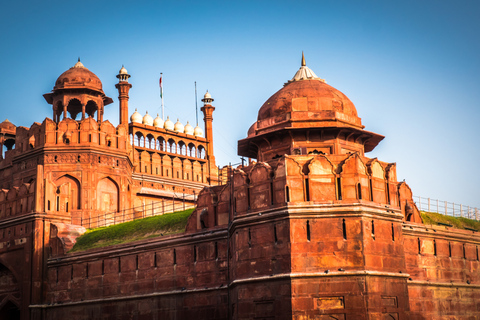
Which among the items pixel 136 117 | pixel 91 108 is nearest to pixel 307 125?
pixel 91 108

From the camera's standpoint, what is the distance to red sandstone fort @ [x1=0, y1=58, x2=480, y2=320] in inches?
955

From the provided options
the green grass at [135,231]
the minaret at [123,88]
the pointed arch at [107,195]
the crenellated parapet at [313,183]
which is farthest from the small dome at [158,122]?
the crenellated parapet at [313,183]

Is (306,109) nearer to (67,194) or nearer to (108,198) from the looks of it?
(67,194)

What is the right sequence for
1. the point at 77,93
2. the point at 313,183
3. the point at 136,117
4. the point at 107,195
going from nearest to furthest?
the point at 313,183, the point at 107,195, the point at 77,93, the point at 136,117

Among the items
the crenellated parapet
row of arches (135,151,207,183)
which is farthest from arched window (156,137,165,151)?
the crenellated parapet

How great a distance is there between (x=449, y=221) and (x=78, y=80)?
21.6 m

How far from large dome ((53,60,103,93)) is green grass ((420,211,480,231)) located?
20.3 meters

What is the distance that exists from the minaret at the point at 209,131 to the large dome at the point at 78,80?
32.9ft

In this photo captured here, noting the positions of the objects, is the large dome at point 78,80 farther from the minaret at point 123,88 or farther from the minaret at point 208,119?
the minaret at point 208,119

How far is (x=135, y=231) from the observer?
1319 inches

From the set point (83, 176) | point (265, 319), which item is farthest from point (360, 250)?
point (83, 176)

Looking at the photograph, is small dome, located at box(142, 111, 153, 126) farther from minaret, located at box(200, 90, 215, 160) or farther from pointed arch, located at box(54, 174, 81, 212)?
pointed arch, located at box(54, 174, 81, 212)

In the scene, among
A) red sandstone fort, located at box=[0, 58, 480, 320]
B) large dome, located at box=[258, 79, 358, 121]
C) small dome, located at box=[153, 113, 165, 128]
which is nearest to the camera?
red sandstone fort, located at box=[0, 58, 480, 320]

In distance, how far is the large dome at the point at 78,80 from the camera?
143ft
